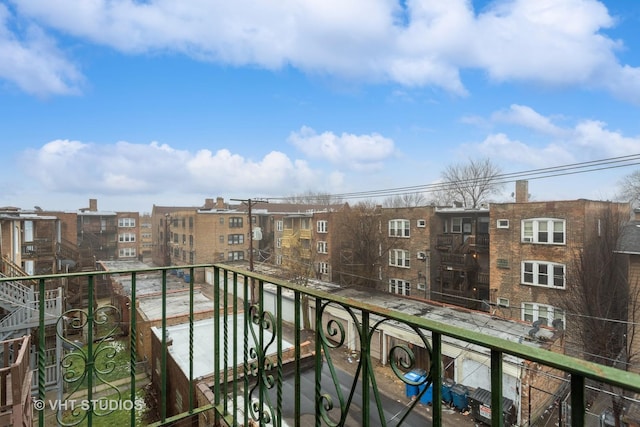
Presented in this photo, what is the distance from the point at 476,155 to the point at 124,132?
2720cm

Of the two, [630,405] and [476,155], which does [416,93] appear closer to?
[476,155]

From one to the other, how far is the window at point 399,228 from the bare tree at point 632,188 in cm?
1335

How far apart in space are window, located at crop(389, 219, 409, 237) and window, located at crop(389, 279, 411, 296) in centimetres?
326

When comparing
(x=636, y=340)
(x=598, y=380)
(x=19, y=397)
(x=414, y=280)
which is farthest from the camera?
→ (x=414, y=280)

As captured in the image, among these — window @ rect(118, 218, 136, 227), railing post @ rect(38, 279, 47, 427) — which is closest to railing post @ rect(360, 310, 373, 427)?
railing post @ rect(38, 279, 47, 427)

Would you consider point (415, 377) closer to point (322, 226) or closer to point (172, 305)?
point (172, 305)

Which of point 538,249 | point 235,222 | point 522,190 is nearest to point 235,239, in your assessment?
point 235,222

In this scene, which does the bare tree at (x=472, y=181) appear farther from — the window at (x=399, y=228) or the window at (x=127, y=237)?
the window at (x=127, y=237)

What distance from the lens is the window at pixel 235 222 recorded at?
32.0 m

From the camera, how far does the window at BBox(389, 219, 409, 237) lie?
72.1ft

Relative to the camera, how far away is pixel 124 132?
70.5ft

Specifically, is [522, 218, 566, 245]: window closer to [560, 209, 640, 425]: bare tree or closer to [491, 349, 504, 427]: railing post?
[560, 209, 640, 425]: bare tree

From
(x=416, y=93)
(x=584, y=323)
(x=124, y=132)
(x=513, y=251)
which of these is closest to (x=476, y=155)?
(x=416, y=93)

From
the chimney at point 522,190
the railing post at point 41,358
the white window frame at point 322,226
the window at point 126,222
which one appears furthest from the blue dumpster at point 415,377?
the window at point 126,222
